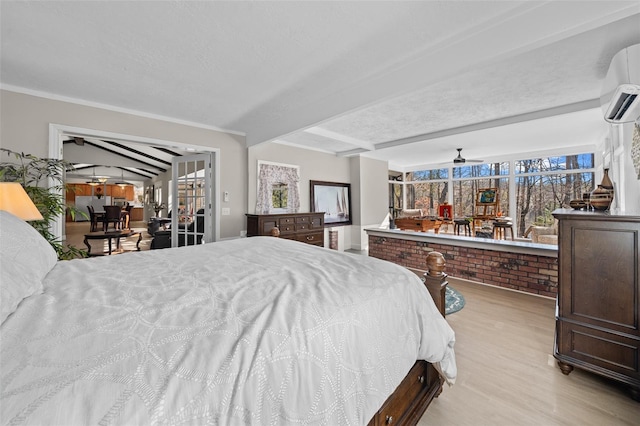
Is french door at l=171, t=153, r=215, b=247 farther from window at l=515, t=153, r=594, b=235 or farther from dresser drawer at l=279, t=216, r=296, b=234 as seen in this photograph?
window at l=515, t=153, r=594, b=235

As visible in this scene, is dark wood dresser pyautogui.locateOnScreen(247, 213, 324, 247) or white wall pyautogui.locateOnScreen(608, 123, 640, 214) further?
dark wood dresser pyautogui.locateOnScreen(247, 213, 324, 247)

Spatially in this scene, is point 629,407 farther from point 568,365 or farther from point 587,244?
point 587,244

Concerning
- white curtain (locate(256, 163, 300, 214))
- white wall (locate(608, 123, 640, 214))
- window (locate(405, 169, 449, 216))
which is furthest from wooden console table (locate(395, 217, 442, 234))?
white wall (locate(608, 123, 640, 214))

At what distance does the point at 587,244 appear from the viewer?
72.3 inches

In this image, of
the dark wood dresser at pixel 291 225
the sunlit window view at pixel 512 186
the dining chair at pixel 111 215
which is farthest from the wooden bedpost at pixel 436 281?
the dining chair at pixel 111 215

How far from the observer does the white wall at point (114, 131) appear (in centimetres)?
279

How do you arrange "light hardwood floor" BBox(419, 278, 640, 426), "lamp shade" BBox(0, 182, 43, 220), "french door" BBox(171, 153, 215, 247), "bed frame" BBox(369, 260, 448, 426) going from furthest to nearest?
"french door" BBox(171, 153, 215, 247) → "lamp shade" BBox(0, 182, 43, 220) → "light hardwood floor" BBox(419, 278, 640, 426) → "bed frame" BBox(369, 260, 448, 426)

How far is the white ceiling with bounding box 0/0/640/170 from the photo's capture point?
1.73 meters

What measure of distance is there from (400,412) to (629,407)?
1.53 meters

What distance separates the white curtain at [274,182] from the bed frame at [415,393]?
3.74 meters

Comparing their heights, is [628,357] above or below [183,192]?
below

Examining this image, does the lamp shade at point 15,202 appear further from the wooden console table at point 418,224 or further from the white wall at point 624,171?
the wooden console table at point 418,224

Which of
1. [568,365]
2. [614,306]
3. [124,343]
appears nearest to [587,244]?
[614,306]

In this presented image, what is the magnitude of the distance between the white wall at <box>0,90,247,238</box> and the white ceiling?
15 centimetres
